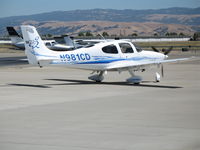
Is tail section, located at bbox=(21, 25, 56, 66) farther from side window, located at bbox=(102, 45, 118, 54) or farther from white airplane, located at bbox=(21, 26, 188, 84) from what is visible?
side window, located at bbox=(102, 45, 118, 54)

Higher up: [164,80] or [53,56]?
[53,56]

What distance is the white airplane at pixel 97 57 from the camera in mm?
21109

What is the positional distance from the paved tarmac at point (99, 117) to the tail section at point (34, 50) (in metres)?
1.12

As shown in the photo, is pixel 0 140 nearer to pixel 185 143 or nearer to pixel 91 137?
pixel 91 137

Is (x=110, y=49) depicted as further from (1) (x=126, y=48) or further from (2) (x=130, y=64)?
(2) (x=130, y=64)

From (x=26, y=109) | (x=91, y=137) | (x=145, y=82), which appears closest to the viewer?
(x=91, y=137)

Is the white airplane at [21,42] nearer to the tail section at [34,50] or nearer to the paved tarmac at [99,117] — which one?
the tail section at [34,50]

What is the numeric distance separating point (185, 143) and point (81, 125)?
9.39ft

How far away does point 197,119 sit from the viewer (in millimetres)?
12648

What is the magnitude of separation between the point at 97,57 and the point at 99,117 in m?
9.58

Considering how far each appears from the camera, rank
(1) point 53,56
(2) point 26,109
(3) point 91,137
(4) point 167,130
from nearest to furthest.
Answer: (3) point 91,137 → (4) point 167,130 → (2) point 26,109 → (1) point 53,56

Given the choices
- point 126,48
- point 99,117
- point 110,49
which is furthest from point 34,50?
point 99,117

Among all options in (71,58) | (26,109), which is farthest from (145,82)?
(26,109)

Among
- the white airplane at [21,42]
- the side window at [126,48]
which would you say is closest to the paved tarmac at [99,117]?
the side window at [126,48]
